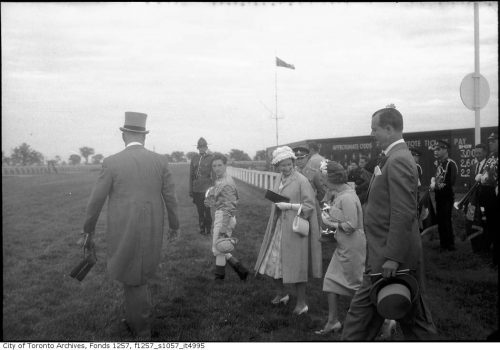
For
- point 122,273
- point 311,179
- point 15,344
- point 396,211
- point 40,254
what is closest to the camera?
point 396,211

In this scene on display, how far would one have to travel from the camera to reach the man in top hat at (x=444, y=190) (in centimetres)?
573

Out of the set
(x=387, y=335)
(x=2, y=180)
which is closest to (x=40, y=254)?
(x=2, y=180)

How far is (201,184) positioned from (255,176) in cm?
79

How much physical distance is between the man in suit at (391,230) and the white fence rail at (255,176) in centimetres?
200

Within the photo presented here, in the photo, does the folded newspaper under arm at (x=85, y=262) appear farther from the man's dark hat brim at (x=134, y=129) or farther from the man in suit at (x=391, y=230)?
the man in suit at (x=391, y=230)

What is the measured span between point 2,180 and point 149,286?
4.83 ft

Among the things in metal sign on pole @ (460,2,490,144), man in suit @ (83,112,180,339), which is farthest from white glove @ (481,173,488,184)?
man in suit @ (83,112,180,339)

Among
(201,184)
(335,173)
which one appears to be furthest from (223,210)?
(335,173)

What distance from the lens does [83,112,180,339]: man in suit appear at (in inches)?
145

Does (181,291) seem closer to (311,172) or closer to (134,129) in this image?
(134,129)

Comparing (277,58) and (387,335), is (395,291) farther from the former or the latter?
(277,58)

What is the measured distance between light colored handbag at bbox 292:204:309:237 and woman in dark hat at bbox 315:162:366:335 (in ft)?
1.06

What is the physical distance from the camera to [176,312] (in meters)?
3.91

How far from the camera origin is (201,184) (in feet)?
18.2
